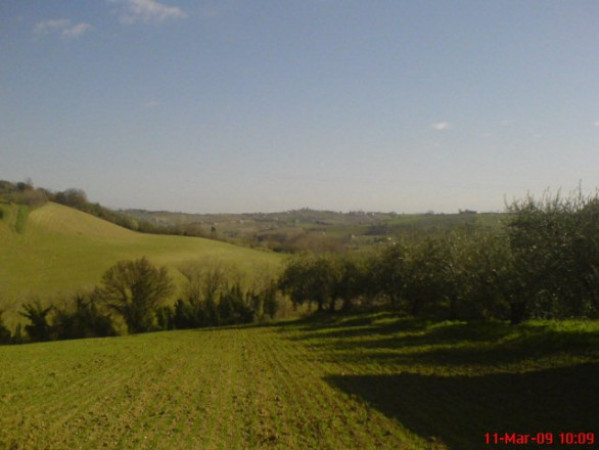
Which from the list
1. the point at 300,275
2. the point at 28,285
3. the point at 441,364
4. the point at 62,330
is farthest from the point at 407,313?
the point at 28,285

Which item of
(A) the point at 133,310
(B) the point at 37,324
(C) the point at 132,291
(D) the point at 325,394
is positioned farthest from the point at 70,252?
(D) the point at 325,394

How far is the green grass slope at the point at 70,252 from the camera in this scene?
68312mm

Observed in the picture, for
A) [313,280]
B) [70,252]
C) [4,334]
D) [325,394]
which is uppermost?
[70,252]

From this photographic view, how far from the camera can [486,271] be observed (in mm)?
29953

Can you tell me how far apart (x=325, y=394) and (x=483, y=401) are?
6.76m

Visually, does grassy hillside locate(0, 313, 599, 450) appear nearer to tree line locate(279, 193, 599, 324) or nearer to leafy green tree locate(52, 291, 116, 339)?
tree line locate(279, 193, 599, 324)

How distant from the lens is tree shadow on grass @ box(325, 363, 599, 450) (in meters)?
13.7

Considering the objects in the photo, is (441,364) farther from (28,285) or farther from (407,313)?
(28,285)

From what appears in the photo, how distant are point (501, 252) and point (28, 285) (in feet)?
233

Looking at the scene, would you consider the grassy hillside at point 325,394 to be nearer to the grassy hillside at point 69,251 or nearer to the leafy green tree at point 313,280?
the leafy green tree at point 313,280

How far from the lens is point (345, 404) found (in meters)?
16.8

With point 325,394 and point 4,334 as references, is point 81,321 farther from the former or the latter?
point 325,394

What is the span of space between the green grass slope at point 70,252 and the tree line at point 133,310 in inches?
231

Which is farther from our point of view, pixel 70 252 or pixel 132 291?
pixel 70 252
